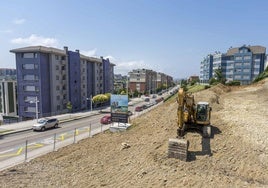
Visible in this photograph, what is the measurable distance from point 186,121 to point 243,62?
288ft

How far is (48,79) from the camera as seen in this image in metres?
51.4

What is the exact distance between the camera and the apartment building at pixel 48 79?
161 ft

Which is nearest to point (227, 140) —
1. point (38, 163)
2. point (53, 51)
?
point (38, 163)

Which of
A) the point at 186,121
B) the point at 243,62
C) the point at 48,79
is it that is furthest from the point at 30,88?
the point at 243,62

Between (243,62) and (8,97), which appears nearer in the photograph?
(8,97)

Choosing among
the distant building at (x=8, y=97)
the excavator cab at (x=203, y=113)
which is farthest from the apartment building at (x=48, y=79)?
the excavator cab at (x=203, y=113)

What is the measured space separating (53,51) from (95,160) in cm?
4314

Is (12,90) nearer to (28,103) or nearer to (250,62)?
(28,103)

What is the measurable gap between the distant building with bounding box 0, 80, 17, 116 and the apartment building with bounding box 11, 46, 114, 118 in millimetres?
8002

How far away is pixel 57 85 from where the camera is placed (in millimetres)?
53938

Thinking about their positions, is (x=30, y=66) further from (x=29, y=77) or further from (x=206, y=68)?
(x=206, y=68)

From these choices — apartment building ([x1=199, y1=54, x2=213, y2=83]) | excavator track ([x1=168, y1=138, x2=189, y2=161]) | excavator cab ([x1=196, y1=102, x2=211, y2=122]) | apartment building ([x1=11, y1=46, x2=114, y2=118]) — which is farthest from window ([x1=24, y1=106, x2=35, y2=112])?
apartment building ([x1=199, y1=54, x2=213, y2=83])

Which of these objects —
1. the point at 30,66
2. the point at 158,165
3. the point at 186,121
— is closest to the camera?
the point at 158,165

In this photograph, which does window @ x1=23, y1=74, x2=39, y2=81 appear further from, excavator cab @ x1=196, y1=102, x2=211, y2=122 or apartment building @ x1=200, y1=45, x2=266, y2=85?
apartment building @ x1=200, y1=45, x2=266, y2=85
